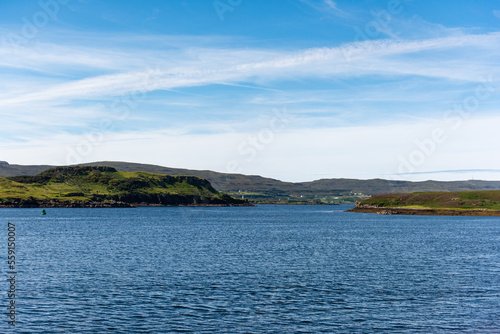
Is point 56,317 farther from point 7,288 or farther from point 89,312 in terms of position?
point 7,288

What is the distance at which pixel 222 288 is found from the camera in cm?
4853

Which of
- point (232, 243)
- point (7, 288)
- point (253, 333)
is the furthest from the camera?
point (232, 243)

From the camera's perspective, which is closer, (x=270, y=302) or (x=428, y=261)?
(x=270, y=302)

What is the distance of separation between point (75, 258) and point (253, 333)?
48.2 meters

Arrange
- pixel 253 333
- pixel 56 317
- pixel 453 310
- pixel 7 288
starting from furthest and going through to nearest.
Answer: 1. pixel 7 288
2. pixel 453 310
3. pixel 56 317
4. pixel 253 333

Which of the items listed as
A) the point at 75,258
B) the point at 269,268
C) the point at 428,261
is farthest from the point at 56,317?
the point at 428,261

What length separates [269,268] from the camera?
205ft

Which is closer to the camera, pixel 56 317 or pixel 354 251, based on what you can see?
pixel 56 317

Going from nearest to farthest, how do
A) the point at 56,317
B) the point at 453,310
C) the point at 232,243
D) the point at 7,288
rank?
the point at 56,317 → the point at 453,310 → the point at 7,288 → the point at 232,243

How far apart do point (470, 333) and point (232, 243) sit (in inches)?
2701

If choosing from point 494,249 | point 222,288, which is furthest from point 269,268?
point 494,249

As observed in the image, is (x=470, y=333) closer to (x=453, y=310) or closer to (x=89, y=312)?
(x=453, y=310)

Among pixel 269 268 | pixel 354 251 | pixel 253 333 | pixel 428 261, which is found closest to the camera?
pixel 253 333

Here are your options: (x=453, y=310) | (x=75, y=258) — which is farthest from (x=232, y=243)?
(x=453, y=310)
